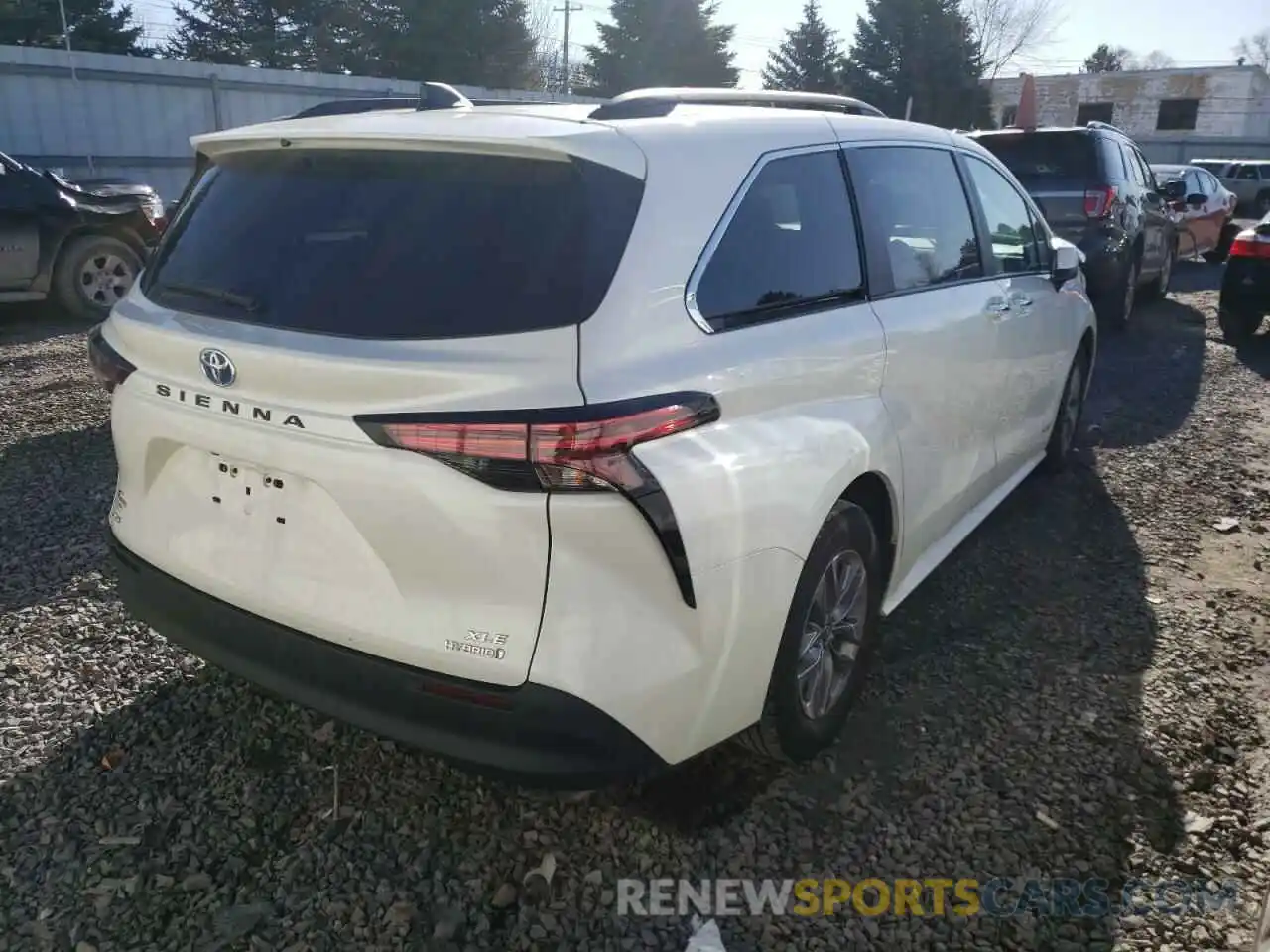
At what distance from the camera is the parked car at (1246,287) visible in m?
8.96

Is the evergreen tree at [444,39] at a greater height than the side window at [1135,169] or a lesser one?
greater

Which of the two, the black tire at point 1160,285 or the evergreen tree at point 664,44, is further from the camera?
the evergreen tree at point 664,44

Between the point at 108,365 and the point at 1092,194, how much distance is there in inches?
324

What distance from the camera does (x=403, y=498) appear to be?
205cm

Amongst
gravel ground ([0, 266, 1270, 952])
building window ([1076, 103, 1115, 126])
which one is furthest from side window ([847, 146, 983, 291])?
building window ([1076, 103, 1115, 126])

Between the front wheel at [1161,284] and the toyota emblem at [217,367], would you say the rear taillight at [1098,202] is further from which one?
the toyota emblem at [217,367]

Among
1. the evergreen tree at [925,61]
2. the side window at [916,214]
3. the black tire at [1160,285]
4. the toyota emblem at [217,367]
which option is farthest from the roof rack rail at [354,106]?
the evergreen tree at [925,61]

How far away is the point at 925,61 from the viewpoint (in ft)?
124

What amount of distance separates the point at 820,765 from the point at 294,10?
1455 inches

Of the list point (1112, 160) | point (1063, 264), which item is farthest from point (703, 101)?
point (1112, 160)

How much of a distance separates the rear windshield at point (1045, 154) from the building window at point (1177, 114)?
47520mm

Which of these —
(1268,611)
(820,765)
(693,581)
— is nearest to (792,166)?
(693,581)

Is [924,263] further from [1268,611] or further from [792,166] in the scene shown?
[1268,611]

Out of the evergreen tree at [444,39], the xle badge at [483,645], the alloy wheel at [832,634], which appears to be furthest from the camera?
the evergreen tree at [444,39]
